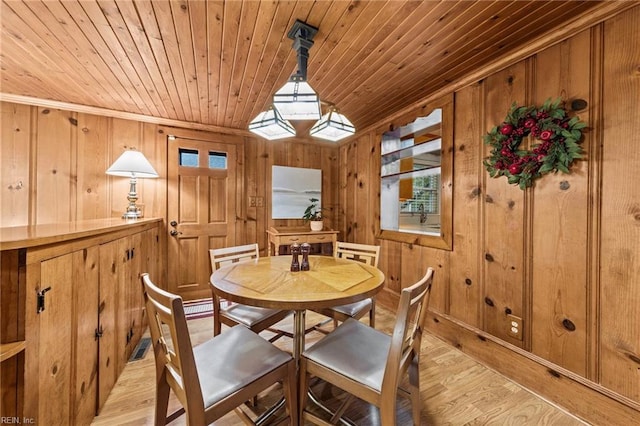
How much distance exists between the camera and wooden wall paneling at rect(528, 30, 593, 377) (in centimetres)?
149

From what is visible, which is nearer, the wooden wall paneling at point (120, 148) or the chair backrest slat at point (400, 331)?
the chair backrest slat at point (400, 331)

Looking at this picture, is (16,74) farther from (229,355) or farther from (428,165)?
(428,165)

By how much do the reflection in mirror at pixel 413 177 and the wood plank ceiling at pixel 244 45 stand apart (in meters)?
0.38

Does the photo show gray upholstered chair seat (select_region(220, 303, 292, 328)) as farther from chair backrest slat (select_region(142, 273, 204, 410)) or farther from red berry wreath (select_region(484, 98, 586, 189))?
red berry wreath (select_region(484, 98, 586, 189))

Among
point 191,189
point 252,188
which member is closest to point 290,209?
point 252,188

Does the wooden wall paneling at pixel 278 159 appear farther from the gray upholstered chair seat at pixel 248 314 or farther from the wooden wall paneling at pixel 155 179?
the gray upholstered chair seat at pixel 248 314

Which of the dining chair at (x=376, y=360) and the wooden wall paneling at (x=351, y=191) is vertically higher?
the wooden wall paneling at (x=351, y=191)

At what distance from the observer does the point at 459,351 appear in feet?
7.00

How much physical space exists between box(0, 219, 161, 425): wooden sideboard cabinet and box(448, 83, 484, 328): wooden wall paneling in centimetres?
255

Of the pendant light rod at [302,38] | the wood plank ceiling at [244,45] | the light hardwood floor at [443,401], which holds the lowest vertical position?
the light hardwood floor at [443,401]

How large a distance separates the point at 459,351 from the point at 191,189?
339cm

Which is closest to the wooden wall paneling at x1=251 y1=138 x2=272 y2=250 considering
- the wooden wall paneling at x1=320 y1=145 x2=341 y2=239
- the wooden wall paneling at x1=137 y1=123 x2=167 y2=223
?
the wooden wall paneling at x1=320 y1=145 x2=341 y2=239

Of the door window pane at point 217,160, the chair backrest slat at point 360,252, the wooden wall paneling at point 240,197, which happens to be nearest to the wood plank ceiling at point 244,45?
the door window pane at point 217,160

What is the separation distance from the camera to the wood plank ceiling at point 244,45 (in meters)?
1.42
